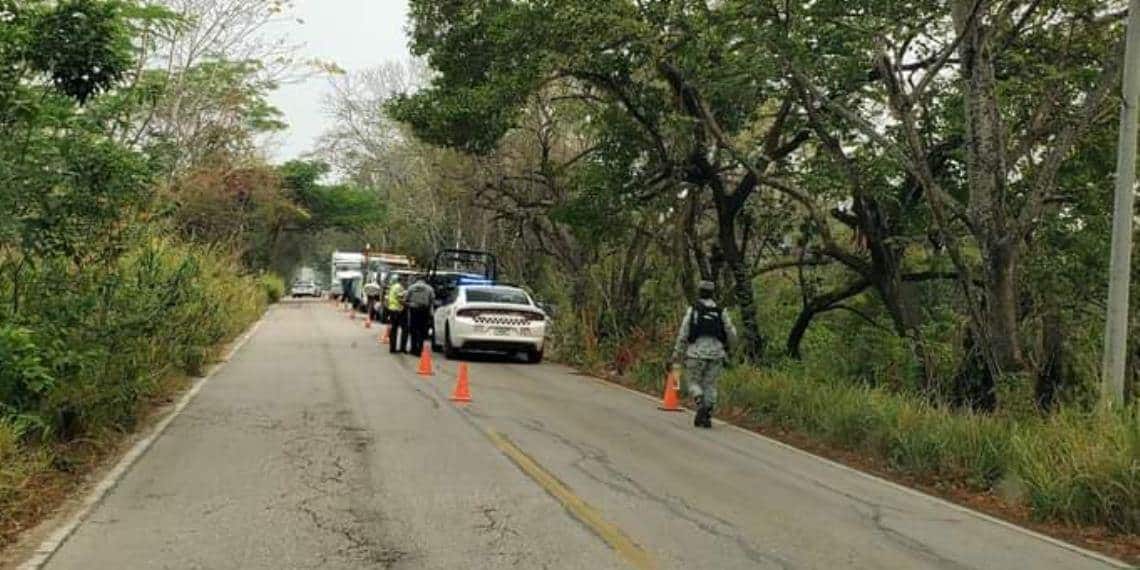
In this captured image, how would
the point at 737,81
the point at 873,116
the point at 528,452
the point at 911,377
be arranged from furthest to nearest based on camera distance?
the point at 873,116 → the point at 911,377 → the point at 737,81 → the point at 528,452

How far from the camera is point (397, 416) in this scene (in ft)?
45.3

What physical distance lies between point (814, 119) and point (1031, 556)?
27.0ft

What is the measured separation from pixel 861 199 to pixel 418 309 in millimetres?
11049

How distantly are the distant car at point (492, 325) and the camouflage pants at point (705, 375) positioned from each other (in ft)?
32.5

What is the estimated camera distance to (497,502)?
8.70m

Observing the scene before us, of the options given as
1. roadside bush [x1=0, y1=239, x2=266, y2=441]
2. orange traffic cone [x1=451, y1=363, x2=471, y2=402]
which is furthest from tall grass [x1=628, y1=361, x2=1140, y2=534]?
roadside bush [x1=0, y1=239, x2=266, y2=441]

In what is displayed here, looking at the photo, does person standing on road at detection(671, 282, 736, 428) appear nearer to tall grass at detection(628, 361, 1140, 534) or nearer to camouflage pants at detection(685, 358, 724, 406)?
camouflage pants at detection(685, 358, 724, 406)

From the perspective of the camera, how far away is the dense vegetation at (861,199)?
12.4 meters

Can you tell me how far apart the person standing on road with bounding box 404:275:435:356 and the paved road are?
31.3 ft

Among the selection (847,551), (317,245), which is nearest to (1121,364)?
(847,551)

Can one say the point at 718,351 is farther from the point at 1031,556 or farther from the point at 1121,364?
the point at 1031,556

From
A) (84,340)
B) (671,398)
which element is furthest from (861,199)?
(84,340)

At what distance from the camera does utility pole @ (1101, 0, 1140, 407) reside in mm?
10430

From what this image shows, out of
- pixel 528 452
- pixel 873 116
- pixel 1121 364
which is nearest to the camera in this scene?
pixel 1121 364
